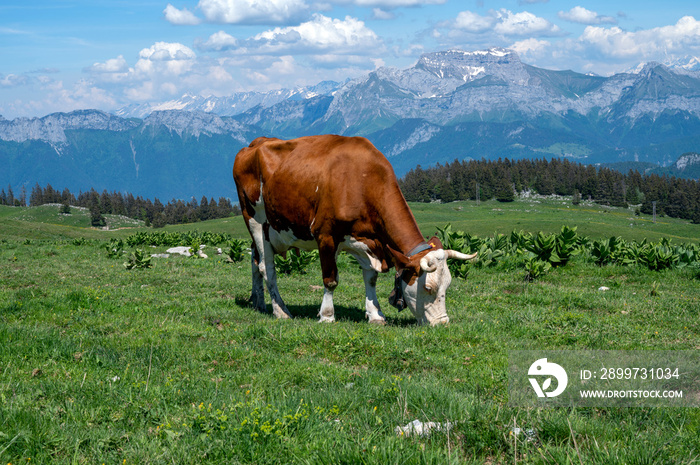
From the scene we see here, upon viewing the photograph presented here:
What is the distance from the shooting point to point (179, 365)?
24.5 feet

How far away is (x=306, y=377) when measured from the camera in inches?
279

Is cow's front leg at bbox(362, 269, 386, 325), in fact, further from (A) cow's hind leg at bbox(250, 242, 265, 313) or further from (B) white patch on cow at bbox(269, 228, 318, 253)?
(A) cow's hind leg at bbox(250, 242, 265, 313)

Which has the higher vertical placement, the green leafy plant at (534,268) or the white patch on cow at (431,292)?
the white patch on cow at (431,292)

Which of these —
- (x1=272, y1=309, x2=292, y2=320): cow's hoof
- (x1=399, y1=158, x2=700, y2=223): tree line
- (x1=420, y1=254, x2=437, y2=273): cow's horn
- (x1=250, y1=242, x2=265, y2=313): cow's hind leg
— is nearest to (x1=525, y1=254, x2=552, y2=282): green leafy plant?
(x1=420, y1=254, x2=437, y2=273): cow's horn

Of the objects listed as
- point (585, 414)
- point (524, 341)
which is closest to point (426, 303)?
point (524, 341)

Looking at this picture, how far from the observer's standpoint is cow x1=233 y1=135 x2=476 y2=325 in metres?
10.0

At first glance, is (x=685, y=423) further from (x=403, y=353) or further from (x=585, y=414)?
(x=403, y=353)

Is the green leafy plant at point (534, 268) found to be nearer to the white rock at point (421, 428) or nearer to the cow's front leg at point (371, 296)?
the cow's front leg at point (371, 296)

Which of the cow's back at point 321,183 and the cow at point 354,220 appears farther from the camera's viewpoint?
the cow's back at point 321,183

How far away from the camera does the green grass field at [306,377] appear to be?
4.65 meters

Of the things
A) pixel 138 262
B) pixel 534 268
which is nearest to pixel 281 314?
pixel 534 268

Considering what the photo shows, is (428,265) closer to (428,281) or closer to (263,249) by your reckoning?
(428,281)

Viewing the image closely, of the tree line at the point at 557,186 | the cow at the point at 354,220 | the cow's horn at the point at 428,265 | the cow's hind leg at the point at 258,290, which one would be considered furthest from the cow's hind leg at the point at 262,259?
the tree line at the point at 557,186

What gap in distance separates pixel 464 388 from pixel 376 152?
215 inches
